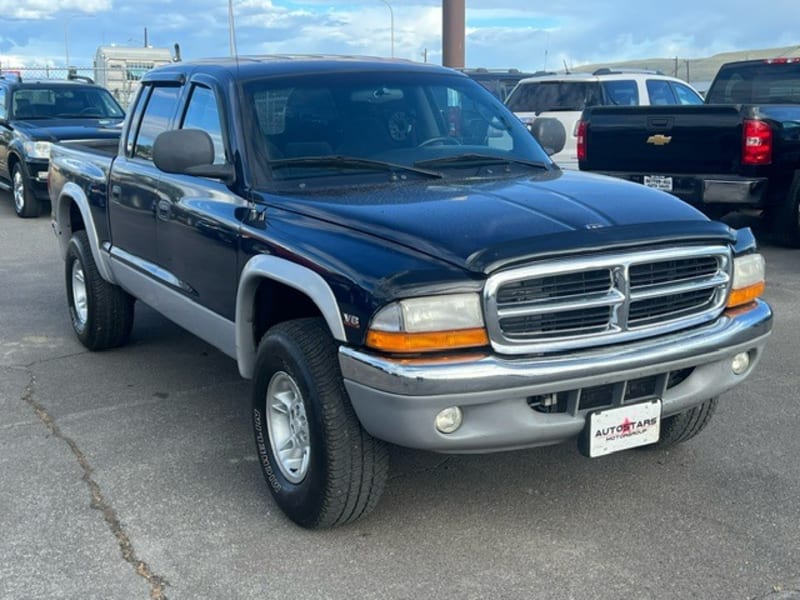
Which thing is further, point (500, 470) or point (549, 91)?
point (549, 91)

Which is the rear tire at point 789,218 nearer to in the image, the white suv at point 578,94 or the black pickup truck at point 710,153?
the black pickup truck at point 710,153

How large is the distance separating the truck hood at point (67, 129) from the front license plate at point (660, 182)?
6.59 m

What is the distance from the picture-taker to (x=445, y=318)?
327 centimetres

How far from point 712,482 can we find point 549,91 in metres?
9.12

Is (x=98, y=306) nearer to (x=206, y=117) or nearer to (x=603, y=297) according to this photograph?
(x=206, y=117)

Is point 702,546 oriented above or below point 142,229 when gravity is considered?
below

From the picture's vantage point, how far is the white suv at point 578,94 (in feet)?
40.2

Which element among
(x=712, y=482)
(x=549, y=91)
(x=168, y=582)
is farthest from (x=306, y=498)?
(x=549, y=91)

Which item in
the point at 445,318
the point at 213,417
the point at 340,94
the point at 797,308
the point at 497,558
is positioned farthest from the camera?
the point at 797,308

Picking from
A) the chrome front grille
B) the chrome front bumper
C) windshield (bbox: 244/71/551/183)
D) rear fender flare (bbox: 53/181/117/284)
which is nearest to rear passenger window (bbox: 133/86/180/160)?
rear fender flare (bbox: 53/181/117/284)

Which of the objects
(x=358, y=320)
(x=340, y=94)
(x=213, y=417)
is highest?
(x=340, y=94)

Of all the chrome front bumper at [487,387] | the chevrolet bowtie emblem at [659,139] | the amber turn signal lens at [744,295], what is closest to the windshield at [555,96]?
the chevrolet bowtie emblem at [659,139]

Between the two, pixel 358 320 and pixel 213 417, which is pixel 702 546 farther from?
pixel 213 417

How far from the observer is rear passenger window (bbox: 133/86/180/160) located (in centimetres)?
538
